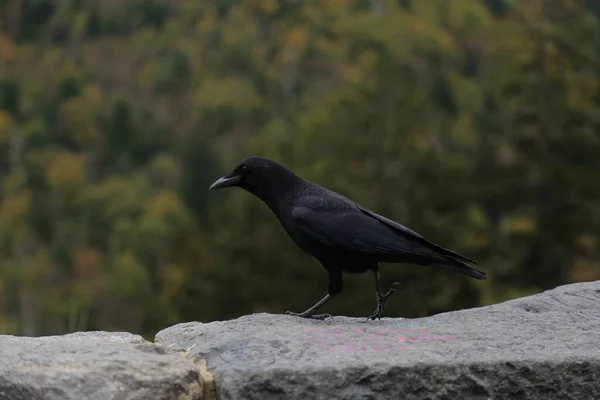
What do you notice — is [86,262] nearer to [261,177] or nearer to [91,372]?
[261,177]

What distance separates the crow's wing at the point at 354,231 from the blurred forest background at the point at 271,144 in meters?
10.7

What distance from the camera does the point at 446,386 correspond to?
409 cm

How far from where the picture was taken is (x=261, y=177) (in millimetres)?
5242

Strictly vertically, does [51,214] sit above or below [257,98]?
below

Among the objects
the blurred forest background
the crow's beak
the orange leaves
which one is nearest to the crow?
the crow's beak

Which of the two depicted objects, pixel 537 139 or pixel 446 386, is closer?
pixel 446 386

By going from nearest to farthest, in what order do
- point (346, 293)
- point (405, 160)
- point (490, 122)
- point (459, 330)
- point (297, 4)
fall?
point (459, 330) < point (346, 293) < point (405, 160) < point (490, 122) < point (297, 4)

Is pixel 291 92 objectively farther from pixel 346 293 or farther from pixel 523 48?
pixel 346 293

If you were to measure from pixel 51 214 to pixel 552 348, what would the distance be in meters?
50.1

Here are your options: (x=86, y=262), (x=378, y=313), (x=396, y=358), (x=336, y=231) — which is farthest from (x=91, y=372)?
(x=86, y=262)

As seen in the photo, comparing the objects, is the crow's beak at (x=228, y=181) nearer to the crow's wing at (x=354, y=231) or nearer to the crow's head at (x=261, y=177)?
the crow's head at (x=261, y=177)

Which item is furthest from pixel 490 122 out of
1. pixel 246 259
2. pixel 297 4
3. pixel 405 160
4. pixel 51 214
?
pixel 297 4

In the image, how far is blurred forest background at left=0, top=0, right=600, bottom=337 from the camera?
22.3 meters

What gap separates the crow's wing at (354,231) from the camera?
16.0ft
